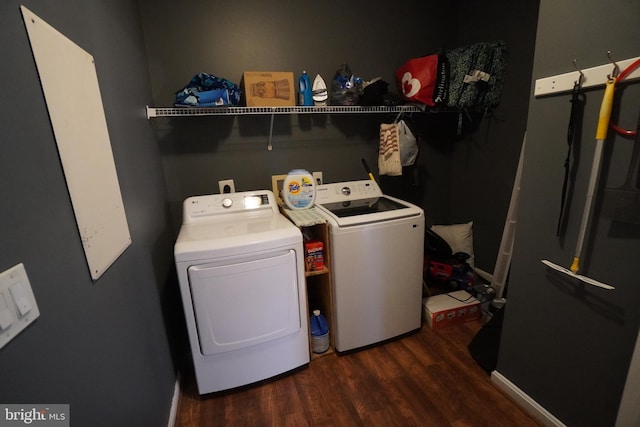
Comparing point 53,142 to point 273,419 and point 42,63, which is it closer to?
point 42,63

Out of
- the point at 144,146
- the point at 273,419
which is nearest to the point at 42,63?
the point at 144,146

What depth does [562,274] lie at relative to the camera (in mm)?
1212

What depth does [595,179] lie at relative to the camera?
3.40 feet

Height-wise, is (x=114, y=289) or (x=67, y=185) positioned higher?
(x=67, y=185)

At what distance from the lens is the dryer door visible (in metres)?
1.39

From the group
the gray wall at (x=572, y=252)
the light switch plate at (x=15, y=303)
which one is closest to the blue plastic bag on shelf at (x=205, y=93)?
the light switch plate at (x=15, y=303)

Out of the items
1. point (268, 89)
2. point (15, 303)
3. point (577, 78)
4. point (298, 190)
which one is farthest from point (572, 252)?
point (268, 89)

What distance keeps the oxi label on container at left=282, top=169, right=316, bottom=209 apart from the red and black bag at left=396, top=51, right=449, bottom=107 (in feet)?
3.50

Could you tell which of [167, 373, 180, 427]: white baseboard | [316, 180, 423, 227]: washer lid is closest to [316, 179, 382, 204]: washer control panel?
[316, 180, 423, 227]: washer lid

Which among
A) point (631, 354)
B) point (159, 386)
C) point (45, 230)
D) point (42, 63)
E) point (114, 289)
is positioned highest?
point (42, 63)

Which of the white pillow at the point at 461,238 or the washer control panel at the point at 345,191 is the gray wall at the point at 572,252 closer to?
the washer control panel at the point at 345,191

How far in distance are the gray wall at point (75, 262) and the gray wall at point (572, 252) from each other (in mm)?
1697

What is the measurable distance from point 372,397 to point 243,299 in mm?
898

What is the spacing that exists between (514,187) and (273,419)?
2195 mm
